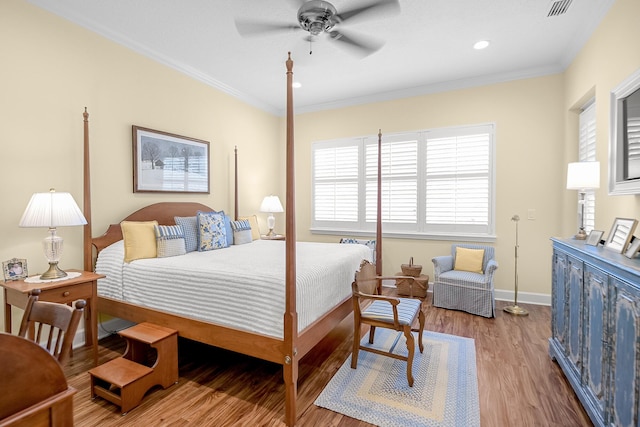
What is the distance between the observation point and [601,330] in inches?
67.7

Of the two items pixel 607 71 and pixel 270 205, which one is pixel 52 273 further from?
pixel 607 71

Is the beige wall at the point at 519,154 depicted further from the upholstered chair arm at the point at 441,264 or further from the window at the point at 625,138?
the window at the point at 625,138

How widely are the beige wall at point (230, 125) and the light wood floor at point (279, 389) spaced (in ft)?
4.33

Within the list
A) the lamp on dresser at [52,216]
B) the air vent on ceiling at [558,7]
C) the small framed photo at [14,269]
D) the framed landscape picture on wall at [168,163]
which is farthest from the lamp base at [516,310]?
the small framed photo at [14,269]

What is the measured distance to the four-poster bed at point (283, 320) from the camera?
1927 mm

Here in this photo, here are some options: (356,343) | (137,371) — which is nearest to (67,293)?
(137,371)

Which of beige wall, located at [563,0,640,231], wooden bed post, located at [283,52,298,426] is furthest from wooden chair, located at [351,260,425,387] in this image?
beige wall, located at [563,0,640,231]

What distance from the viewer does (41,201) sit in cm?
232

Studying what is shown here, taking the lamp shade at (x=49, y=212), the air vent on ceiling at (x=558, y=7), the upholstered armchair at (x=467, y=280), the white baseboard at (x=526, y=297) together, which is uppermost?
the air vent on ceiling at (x=558, y=7)

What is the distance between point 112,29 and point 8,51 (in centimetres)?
91

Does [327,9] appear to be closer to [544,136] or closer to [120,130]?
[120,130]

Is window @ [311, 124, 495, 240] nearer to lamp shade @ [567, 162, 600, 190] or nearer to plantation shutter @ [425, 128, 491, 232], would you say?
plantation shutter @ [425, 128, 491, 232]

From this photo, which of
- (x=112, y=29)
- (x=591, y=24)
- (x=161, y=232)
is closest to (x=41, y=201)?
(x=161, y=232)

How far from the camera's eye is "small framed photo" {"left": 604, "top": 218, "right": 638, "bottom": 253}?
1.85m
